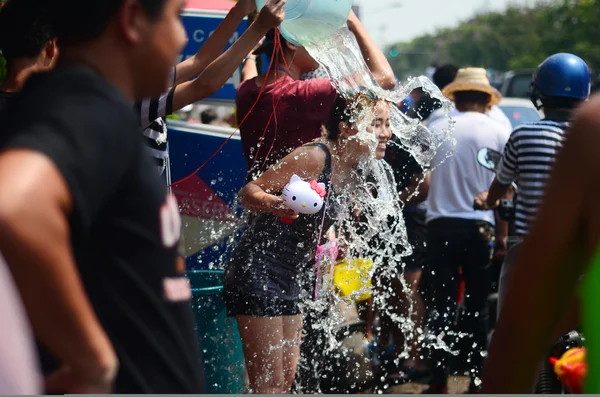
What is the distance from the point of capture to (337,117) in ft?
13.8

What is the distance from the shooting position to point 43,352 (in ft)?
5.27

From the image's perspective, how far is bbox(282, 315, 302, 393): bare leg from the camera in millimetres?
4023

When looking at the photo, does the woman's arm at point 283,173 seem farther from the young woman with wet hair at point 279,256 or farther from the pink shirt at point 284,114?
the pink shirt at point 284,114

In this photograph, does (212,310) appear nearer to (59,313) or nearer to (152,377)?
(152,377)

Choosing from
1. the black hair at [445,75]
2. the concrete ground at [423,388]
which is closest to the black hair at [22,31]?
the concrete ground at [423,388]

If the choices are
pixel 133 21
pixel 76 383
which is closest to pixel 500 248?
pixel 133 21

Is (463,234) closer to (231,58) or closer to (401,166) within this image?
(401,166)

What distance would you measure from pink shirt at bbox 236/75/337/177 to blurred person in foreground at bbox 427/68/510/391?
6.12 feet

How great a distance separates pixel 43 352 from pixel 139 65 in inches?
22.8

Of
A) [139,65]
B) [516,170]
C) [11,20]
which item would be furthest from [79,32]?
[516,170]

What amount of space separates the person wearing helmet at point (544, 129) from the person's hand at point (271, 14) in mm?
1992

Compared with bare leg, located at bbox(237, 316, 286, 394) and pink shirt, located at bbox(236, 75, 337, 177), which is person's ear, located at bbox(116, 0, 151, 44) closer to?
bare leg, located at bbox(237, 316, 286, 394)

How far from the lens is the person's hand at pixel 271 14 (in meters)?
3.31

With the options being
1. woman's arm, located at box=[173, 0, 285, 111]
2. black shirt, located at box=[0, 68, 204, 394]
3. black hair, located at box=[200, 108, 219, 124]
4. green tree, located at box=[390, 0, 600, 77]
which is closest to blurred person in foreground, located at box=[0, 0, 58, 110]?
woman's arm, located at box=[173, 0, 285, 111]
